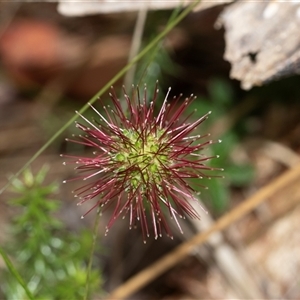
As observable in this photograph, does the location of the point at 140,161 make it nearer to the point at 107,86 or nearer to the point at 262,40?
the point at 107,86

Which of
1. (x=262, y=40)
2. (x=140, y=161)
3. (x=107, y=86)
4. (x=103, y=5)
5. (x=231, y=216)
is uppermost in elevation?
(x=103, y=5)

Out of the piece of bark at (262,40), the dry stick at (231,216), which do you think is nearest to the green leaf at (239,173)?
the dry stick at (231,216)

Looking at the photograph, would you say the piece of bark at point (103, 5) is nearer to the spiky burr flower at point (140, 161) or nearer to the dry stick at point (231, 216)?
the spiky burr flower at point (140, 161)

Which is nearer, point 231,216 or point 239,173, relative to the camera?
point 231,216

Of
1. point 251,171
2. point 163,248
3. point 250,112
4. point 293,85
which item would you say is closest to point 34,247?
point 163,248

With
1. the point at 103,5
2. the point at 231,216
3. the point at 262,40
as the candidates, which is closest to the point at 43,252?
the point at 231,216

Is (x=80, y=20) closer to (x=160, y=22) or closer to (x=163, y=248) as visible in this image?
(x=160, y=22)

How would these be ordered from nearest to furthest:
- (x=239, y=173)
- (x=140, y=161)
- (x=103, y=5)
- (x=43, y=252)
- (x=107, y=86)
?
1. (x=140, y=161)
2. (x=107, y=86)
3. (x=103, y=5)
4. (x=43, y=252)
5. (x=239, y=173)
